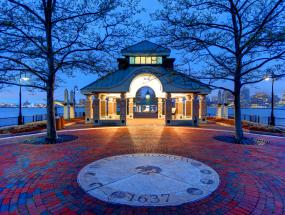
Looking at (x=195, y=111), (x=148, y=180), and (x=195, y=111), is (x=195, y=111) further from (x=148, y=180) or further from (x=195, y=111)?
(x=148, y=180)

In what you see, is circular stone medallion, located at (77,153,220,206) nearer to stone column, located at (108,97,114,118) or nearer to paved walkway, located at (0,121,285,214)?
paved walkway, located at (0,121,285,214)

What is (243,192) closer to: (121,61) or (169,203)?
(169,203)

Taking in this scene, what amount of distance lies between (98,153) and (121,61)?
18.9 m

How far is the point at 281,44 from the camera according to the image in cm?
917

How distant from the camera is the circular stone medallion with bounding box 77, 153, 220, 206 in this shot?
3.90m

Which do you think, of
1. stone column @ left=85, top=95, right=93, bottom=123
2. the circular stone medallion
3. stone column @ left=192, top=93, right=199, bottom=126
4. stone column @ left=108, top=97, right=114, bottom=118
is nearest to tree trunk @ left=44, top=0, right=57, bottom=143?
the circular stone medallion

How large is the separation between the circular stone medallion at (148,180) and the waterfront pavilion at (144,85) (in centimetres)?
688

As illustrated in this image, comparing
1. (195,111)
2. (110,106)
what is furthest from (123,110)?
(110,106)

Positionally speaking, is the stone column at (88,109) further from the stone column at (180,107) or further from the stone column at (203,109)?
the stone column at (203,109)

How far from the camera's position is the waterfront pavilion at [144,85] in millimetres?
17734

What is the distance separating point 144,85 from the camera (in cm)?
2306

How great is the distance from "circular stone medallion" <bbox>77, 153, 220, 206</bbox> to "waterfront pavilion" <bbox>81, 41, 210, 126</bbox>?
6.88m

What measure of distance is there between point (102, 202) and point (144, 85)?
20015 mm

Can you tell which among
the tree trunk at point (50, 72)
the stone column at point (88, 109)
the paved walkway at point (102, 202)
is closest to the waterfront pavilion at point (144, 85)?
the stone column at point (88, 109)
